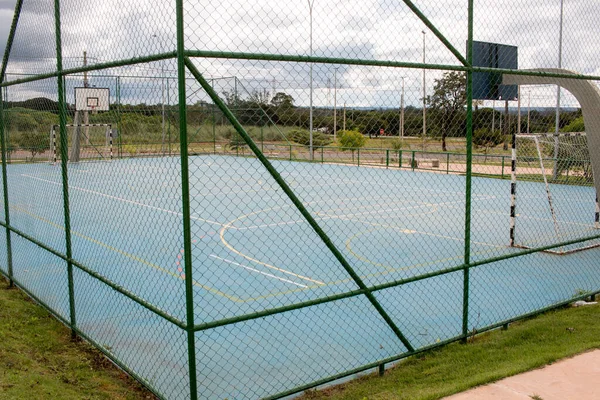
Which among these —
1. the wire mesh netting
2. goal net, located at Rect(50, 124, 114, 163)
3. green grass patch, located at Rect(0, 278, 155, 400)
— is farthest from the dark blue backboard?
goal net, located at Rect(50, 124, 114, 163)

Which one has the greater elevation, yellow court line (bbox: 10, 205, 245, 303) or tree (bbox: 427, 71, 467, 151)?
tree (bbox: 427, 71, 467, 151)

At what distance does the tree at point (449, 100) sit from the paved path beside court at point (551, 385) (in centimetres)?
301

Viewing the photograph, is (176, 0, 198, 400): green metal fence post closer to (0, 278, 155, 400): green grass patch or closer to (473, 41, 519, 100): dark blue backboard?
(0, 278, 155, 400): green grass patch

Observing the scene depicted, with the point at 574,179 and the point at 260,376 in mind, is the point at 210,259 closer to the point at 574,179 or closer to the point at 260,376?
the point at 260,376

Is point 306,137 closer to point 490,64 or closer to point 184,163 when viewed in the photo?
point 490,64

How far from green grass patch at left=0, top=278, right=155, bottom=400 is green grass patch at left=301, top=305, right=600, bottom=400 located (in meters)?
1.85

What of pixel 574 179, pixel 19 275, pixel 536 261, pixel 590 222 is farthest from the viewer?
pixel 574 179

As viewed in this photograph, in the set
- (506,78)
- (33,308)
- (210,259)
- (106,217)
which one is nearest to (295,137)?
(506,78)

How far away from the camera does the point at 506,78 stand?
8.00m

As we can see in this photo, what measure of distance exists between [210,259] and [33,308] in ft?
13.6

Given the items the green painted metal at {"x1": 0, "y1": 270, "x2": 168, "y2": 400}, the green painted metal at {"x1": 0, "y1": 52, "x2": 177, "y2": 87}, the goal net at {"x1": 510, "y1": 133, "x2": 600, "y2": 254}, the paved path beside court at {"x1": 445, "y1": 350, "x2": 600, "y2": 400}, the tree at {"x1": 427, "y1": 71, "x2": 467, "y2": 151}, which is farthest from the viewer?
the goal net at {"x1": 510, "y1": 133, "x2": 600, "y2": 254}

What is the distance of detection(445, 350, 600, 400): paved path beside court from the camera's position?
4.80 metres

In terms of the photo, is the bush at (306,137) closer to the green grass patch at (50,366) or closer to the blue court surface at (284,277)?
the blue court surface at (284,277)

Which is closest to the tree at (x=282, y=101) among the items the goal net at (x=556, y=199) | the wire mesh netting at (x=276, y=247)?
the wire mesh netting at (x=276, y=247)
